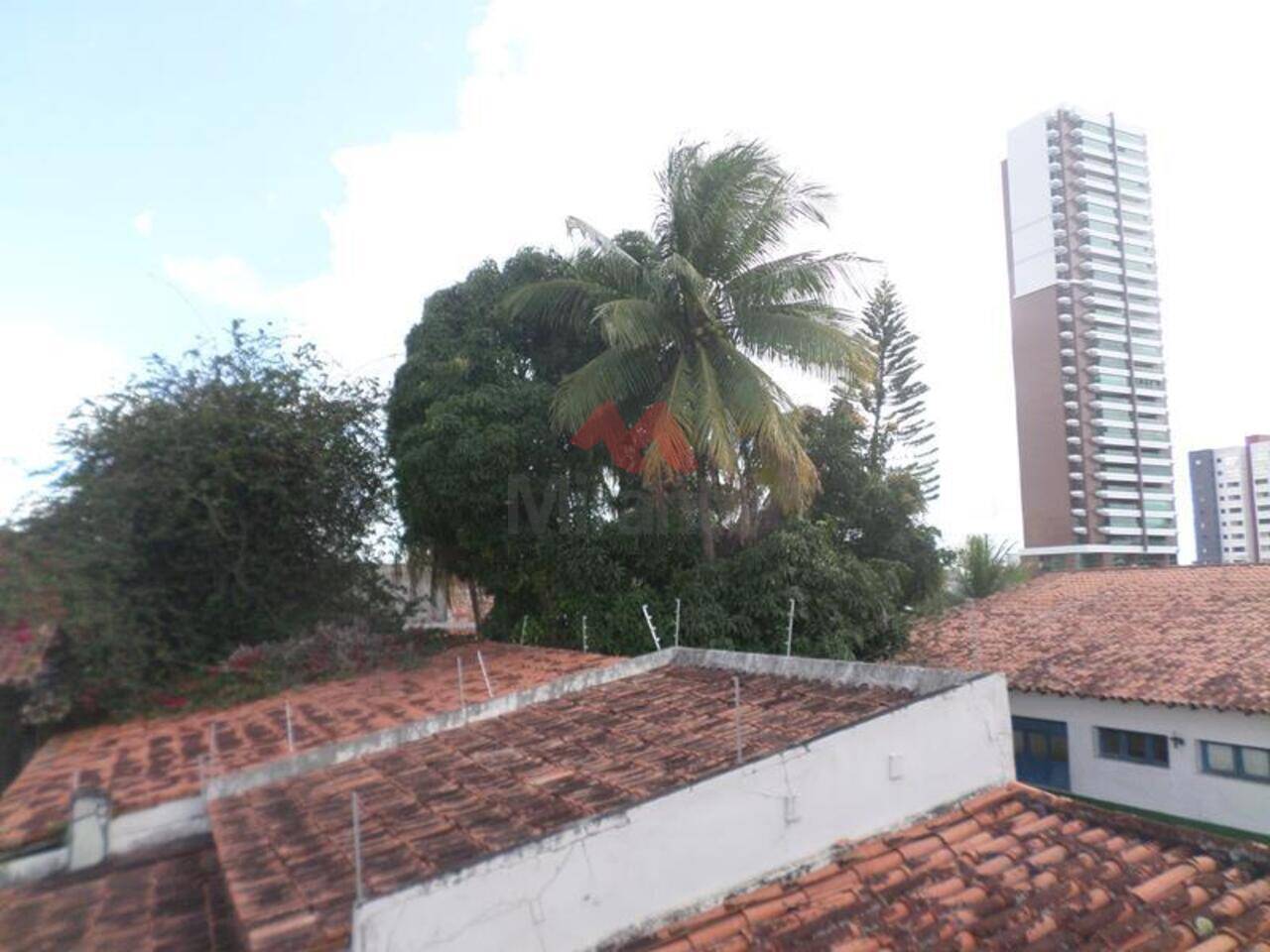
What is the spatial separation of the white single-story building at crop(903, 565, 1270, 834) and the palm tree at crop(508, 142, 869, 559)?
5.84m

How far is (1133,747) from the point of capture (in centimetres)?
1312

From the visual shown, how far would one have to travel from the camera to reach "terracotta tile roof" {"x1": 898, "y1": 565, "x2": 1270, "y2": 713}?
1247 cm

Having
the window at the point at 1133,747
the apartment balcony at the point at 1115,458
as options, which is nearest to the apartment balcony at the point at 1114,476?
the apartment balcony at the point at 1115,458

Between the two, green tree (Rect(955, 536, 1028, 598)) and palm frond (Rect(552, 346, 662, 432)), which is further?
green tree (Rect(955, 536, 1028, 598))

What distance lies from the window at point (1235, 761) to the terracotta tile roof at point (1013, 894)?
902 cm

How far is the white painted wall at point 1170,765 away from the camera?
456 inches

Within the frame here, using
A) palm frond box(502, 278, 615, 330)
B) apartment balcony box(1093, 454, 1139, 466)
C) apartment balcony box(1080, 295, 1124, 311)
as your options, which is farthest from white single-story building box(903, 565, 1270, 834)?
apartment balcony box(1080, 295, 1124, 311)

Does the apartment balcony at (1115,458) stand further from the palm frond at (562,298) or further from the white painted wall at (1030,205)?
the palm frond at (562,298)

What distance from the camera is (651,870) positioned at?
3742mm

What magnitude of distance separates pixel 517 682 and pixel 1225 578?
48.5 feet

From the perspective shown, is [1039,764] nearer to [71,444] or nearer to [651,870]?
[651,870]

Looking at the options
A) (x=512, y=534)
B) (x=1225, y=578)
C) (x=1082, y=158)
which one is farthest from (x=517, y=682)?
(x=1082, y=158)

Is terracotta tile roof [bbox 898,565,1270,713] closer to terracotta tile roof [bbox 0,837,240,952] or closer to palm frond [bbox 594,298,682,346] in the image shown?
palm frond [bbox 594,298,682,346]

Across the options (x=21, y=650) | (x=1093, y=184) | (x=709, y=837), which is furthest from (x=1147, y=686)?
(x=1093, y=184)
